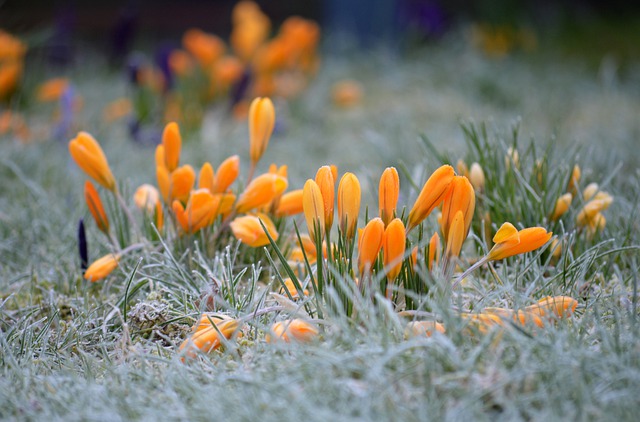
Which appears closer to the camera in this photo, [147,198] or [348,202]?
[348,202]

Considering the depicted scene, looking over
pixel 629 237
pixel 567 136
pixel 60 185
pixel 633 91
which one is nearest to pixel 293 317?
pixel 629 237

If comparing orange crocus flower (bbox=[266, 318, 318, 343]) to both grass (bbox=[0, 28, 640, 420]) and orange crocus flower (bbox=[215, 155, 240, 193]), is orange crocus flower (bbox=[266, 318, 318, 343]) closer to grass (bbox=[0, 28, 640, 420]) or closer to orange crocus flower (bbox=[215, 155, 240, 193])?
grass (bbox=[0, 28, 640, 420])

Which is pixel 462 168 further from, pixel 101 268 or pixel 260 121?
pixel 101 268

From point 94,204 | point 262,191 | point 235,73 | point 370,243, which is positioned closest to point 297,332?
point 370,243

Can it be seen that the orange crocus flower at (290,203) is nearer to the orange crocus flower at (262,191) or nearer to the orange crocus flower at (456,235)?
the orange crocus flower at (262,191)

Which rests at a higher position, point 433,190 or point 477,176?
point 433,190

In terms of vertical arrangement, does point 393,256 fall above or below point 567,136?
above

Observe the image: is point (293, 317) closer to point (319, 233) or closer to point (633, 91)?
point (319, 233)
